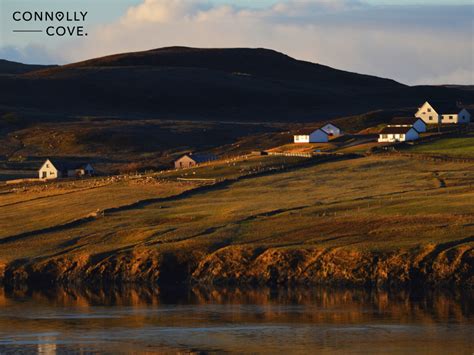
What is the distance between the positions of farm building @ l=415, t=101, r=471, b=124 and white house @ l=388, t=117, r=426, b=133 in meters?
16.2

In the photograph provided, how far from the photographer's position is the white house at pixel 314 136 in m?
173

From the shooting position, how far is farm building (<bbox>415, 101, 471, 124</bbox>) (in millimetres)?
192375

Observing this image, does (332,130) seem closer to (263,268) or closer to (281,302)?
(263,268)

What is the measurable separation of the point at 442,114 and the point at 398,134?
33.6 m

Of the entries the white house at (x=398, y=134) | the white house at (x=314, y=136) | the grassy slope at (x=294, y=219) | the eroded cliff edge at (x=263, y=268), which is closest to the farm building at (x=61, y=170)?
the white house at (x=314, y=136)

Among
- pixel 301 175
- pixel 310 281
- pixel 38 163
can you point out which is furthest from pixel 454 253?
pixel 38 163

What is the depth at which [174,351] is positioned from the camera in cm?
6112

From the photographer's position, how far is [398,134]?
161875mm

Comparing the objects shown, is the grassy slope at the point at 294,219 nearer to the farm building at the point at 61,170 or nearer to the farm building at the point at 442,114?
the farm building at the point at 61,170

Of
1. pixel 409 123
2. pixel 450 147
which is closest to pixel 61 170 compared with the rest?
pixel 409 123

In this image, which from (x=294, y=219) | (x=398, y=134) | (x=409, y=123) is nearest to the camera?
(x=294, y=219)

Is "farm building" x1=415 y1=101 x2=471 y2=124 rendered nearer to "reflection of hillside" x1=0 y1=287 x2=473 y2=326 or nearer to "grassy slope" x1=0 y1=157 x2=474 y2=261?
"grassy slope" x1=0 y1=157 x2=474 y2=261

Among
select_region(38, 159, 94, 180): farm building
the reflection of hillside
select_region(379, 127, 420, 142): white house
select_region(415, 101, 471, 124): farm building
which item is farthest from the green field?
the reflection of hillside

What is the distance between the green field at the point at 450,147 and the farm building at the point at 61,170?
42.6 m
